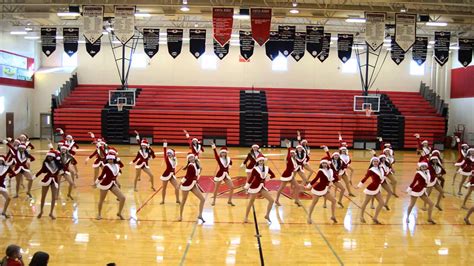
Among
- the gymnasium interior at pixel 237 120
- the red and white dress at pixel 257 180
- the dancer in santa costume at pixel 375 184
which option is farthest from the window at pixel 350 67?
the red and white dress at pixel 257 180

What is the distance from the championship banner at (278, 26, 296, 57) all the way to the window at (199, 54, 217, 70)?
1743cm

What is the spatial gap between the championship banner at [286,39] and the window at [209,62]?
17.4 meters

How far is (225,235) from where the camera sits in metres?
10.1

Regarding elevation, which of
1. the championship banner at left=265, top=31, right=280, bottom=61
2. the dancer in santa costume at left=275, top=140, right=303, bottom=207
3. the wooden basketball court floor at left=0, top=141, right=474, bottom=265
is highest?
the championship banner at left=265, top=31, right=280, bottom=61

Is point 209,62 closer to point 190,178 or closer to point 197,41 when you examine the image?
point 197,41

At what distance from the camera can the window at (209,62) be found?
35500mm

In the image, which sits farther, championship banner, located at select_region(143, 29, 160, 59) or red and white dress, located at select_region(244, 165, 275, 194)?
championship banner, located at select_region(143, 29, 160, 59)

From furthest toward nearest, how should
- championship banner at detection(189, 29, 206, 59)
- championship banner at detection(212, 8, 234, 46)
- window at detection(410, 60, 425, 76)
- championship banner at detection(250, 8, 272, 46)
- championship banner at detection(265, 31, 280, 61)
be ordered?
window at detection(410, 60, 425, 76)
championship banner at detection(189, 29, 206, 59)
championship banner at detection(265, 31, 280, 61)
championship banner at detection(212, 8, 234, 46)
championship banner at detection(250, 8, 272, 46)

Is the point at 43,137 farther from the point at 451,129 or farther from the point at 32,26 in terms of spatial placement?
the point at 451,129

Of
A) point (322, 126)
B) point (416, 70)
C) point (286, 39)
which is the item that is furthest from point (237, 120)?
point (416, 70)

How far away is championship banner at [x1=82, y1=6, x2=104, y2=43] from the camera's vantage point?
17.2 m

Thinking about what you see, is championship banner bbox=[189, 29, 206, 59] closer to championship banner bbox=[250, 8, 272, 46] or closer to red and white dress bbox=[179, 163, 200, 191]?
championship banner bbox=[250, 8, 272, 46]

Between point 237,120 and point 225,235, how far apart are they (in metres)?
21.9

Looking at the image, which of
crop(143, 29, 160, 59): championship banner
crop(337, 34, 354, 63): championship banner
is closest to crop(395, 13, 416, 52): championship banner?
crop(337, 34, 354, 63): championship banner
